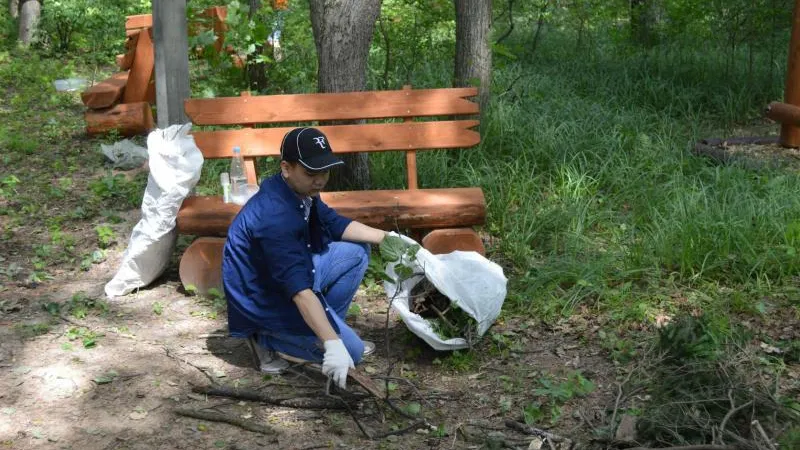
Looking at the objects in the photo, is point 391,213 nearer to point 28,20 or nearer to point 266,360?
point 266,360

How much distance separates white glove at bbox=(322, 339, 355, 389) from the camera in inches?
151

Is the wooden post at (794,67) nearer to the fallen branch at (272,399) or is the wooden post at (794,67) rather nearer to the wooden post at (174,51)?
the wooden post at (174,51)

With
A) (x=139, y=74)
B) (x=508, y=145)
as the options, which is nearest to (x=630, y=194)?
(x=508, y=145)

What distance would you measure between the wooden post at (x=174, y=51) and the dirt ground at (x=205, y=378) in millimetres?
1444

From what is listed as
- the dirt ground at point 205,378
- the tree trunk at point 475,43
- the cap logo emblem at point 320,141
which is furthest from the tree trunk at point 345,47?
the cap logo emblem at point 320,141

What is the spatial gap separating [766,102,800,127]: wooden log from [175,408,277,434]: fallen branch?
4.42 meters

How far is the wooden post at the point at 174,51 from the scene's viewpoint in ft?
20.3

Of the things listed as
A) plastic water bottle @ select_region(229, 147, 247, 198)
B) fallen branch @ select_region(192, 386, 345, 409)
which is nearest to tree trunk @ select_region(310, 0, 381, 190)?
plastic water bottle @ select_region(229, 147, 247, 198)

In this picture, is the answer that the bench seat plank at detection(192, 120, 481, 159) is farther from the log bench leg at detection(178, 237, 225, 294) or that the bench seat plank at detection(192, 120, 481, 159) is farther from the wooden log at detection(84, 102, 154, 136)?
the wooden log at detection(84, 102, 154, 136)

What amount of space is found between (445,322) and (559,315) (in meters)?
0.78

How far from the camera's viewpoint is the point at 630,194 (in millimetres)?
6371

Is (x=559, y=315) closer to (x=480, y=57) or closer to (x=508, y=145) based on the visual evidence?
(x=508, y=145)

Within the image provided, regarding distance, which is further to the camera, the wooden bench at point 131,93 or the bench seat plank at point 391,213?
the wooden bench at point 131,93

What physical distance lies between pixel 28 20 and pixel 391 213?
31.9 ft
